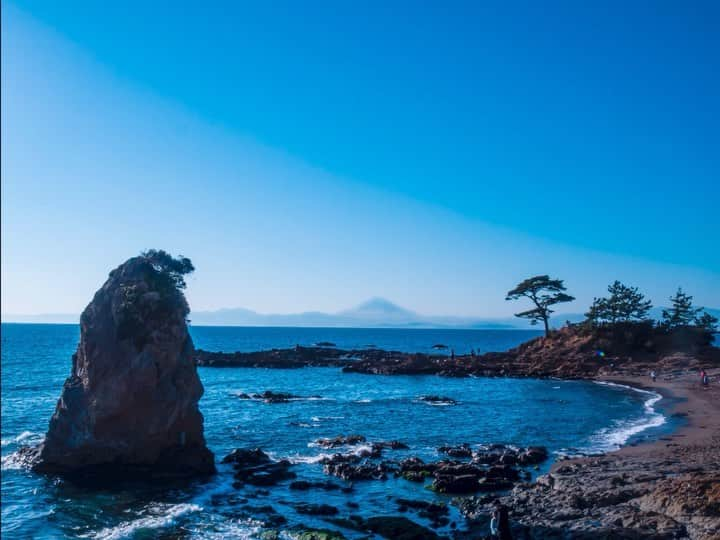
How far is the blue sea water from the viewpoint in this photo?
24781mm

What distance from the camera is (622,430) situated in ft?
142

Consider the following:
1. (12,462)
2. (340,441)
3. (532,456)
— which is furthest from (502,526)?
(12,462)

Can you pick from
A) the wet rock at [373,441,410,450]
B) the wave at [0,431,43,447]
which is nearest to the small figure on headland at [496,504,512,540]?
the wet rock at [373,441,410,450]

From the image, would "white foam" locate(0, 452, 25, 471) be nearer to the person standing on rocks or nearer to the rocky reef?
the person standing on rocks

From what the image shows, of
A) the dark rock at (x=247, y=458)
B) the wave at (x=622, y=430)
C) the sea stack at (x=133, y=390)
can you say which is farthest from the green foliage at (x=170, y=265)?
the wave at (x=622, y=430)

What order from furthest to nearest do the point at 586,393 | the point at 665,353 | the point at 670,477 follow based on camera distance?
the point at 665,353 < the point at 586,393 < the point at 670,477

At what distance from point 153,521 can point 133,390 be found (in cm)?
906

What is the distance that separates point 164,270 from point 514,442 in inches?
1047

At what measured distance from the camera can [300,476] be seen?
106 ft

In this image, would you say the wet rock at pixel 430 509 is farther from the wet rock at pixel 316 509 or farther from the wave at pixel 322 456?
the wave at pixel 322 456

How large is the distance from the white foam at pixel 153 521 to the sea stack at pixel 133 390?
5043 millimetres

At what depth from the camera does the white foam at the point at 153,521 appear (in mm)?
22886

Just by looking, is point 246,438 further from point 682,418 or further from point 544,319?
point 544,319

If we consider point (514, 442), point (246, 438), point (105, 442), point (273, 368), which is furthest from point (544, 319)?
point (105, 442)
